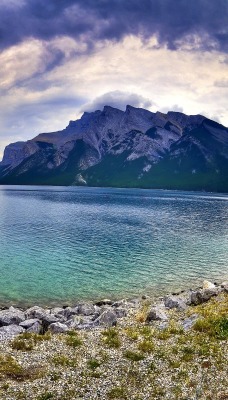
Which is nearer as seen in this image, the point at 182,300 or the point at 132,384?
the point at 132,384

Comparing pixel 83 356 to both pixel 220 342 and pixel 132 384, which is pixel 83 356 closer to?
pixel 132 384

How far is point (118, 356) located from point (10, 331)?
1057cm

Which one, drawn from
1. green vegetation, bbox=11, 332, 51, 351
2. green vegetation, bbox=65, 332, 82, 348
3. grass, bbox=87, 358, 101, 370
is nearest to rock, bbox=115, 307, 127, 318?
green vegetation, bbox=65, 332, 82, 348

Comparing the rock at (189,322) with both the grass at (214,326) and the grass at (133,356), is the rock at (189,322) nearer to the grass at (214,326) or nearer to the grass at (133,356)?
the grass at (214,326)

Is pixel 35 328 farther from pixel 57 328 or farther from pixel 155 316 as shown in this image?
pixel 155 316

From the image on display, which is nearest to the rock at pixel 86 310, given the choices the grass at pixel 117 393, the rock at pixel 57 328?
the rock at pixel 57 328

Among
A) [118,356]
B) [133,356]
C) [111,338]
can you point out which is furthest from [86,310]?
[133,356]

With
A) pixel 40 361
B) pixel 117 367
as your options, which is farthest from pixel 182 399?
pixel 40 361

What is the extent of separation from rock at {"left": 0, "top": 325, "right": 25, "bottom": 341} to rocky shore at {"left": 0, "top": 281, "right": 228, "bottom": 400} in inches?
1.5

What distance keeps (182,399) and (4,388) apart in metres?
10.2

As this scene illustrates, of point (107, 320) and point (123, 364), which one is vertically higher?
point (123, 364)

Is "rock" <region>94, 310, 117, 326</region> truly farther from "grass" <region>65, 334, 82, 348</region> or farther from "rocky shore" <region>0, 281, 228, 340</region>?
"grass" <region>65, 334, 82, 348</region>

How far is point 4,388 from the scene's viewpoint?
19844mm

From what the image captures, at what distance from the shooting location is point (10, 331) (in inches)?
1152
